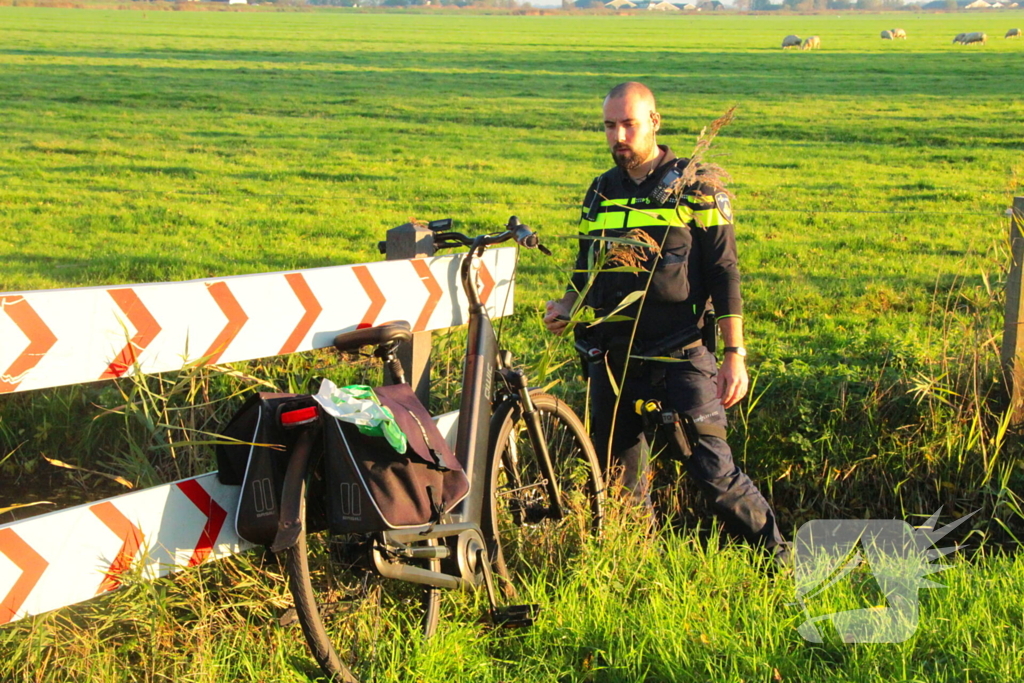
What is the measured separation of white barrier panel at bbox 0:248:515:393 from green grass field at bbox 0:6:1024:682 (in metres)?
0.73

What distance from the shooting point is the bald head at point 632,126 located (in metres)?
4.48

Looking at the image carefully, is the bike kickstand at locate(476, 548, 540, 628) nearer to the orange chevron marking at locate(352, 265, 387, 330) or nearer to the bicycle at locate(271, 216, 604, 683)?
the bicycle at locate(271, 216, 604, 683)

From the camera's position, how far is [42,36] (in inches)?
1747

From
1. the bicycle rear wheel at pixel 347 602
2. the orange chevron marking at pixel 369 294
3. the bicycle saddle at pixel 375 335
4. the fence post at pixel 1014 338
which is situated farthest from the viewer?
the fence post at pixel 1014 338

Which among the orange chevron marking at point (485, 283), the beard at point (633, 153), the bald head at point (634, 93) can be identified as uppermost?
the bald head at point (634, 93)

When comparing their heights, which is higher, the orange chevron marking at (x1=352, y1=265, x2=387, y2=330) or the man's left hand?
the orange chevron marking at (x1=352, y1=265, x2=387, y2=330)

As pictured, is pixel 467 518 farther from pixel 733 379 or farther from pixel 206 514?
pixel 733 379

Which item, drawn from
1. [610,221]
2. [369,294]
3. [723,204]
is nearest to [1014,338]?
[723,204]

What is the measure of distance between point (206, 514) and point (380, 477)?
64 cm

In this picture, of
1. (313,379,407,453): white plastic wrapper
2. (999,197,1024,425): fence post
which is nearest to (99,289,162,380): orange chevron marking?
(313,379,407,453): white plastic wrapper

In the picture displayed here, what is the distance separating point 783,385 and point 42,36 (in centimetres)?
4639

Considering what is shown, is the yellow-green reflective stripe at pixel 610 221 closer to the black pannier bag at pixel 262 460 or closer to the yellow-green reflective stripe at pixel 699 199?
the yellow-green reflective stripe at pixel 699 199

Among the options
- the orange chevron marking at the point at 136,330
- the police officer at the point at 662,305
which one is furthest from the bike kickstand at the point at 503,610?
the orange chevron marking at the point at 136,330

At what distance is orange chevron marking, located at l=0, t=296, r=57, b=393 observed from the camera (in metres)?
2.85
